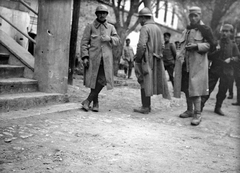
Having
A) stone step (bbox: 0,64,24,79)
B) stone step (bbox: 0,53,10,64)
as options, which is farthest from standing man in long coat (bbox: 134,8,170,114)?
stone step (bbox: 0,53,10,64)

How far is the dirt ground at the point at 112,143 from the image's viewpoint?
3416mm

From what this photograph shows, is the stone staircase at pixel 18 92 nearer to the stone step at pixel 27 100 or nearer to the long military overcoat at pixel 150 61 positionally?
the stone step at pixel 27 100

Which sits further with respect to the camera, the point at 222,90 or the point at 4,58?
the point at 222,90

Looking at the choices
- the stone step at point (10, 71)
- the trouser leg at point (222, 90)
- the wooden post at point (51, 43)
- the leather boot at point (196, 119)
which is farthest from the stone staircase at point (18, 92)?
the trouser leg at point (222, 90)

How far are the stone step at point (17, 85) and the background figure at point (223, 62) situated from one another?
3.73 m

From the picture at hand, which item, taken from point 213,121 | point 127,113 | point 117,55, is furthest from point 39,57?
point 117,55

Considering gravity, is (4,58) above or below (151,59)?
below

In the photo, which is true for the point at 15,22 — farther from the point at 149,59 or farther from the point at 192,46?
the point at 192,46

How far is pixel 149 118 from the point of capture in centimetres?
627

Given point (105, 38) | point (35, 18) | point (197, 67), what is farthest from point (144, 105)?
point (35, 18)

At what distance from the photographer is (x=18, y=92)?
5.71 m

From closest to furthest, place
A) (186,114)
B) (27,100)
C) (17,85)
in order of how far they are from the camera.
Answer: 1. (27,100)
2. (17,85)
3. (186,114)

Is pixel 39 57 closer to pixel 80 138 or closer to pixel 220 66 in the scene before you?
pixel 80 138

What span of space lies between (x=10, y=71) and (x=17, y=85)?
437 millimetres
